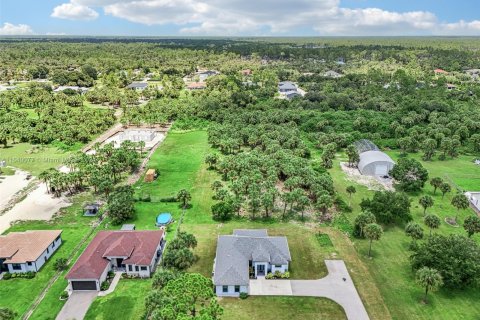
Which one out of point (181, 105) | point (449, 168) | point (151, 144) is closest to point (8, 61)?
point (181, 105)

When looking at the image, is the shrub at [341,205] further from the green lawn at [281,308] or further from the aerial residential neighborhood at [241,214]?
the green lawn at [281,308]

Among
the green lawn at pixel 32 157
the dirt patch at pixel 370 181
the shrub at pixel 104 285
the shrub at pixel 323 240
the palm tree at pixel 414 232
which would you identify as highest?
the palm tree at pixel 414 232

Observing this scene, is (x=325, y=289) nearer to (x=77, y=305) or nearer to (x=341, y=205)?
(x=341, y=205)

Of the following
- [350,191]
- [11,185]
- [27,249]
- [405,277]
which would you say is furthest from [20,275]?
[350,191]

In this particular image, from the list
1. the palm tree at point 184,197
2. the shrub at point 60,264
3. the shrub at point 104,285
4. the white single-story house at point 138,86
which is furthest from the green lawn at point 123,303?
the white single-story house at point 138,86

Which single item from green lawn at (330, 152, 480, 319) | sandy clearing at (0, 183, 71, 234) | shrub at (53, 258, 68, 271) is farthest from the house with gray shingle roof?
sandy clearing at (0, 183, 71, 234)
